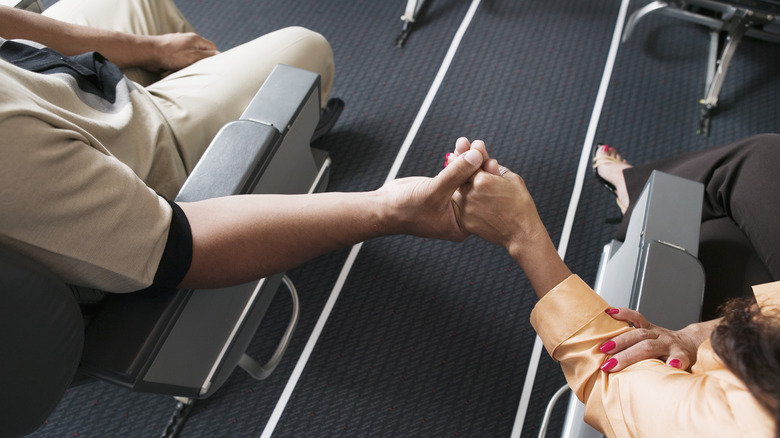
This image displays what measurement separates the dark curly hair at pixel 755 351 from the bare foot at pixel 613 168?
93cm

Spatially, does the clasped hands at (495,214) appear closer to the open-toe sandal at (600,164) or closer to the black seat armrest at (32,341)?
the black seat armrest at (32,341)

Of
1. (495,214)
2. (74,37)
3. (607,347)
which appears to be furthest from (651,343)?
(74,37)

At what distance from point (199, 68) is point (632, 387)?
3.43ft

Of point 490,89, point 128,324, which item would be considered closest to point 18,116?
point 128,324

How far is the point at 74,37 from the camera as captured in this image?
1189 millimetres

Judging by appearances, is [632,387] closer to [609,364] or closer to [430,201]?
[609,364]

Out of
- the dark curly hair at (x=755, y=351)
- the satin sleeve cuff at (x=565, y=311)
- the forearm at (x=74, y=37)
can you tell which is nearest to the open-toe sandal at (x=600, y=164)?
the satin sleeve cuff at (x=565, y=311)

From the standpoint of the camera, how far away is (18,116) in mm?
706

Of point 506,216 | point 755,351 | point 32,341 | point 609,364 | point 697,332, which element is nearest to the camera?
point 755,351

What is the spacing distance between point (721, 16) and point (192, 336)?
2060mm

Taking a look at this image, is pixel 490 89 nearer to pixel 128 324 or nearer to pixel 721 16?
pixel 721 16

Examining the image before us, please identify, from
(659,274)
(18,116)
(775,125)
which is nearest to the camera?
(18,116)

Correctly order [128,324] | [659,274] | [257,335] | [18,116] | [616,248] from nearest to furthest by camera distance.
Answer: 1. [18,116]
2. [128,324]
3. [659,274]
4. [616,248]
5. [257,335]

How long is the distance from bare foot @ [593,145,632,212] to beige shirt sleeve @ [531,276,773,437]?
753 mm
